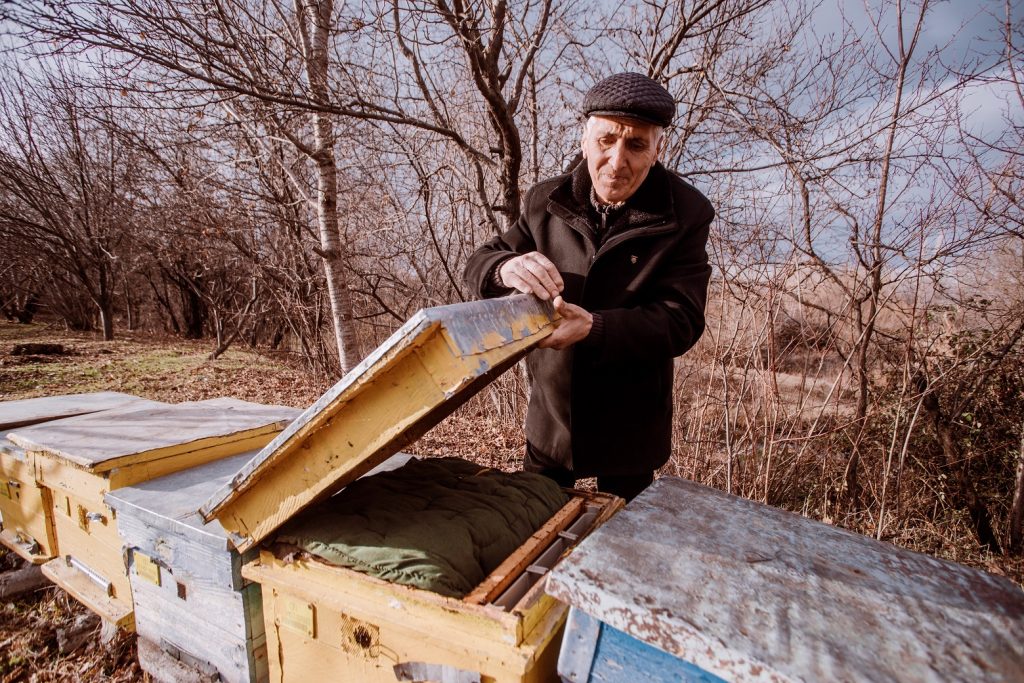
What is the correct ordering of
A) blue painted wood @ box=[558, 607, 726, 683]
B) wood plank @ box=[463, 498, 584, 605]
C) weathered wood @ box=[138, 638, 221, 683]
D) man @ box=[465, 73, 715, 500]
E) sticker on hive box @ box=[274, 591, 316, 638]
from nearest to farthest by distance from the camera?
blue painted wood @ box=[558, 607, 726, 683], wood plank @ box=[463, 498, 584, 605], sticker on hive box @ box=[274, 591, 316, 638], man @ box=[465, 73, 715, 500], weathered wood @ box=[138, 638, 221, 683]

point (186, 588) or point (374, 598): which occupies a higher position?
point (374, 598)

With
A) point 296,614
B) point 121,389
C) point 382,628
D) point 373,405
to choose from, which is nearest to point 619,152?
point 373,405

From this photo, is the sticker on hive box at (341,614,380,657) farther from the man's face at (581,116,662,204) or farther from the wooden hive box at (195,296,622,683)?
the man's face at (581,116,662,204)

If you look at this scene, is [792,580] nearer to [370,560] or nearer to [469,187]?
[370,560]

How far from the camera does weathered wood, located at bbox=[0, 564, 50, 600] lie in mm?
A: 2738

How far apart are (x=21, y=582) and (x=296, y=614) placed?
271 centimetres

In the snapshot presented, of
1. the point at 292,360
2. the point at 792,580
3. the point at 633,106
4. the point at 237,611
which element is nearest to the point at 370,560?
the point at 237,611

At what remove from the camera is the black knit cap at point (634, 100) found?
1.61 metres

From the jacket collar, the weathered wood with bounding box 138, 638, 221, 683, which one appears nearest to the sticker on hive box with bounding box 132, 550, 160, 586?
the weathered wood with bounding box 138, 638, 221, 683

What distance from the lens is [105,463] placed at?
1.84 meters

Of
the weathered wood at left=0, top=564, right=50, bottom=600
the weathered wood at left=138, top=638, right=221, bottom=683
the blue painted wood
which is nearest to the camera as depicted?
the blue painted wood

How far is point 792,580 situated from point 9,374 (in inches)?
502

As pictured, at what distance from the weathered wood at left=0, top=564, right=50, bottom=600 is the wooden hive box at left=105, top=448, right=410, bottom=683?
1.55 m

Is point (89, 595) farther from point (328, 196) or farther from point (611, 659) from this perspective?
point (328, 196)
